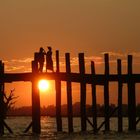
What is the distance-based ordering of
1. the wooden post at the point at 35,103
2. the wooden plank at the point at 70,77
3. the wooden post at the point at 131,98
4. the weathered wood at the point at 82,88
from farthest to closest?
the wooden post at the point at 131,98 → the weathered wood at the point at 82,88 → the wooden post at the point at 35,103 → the wooden plank at the point at 70,77

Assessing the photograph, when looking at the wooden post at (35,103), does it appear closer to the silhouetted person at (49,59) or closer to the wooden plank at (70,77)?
the wooden plank at (70,77)

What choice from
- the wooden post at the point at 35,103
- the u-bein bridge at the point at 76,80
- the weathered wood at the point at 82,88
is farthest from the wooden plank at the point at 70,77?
the wooden post at the point at 35,103

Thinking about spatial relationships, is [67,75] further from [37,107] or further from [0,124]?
[0,124]

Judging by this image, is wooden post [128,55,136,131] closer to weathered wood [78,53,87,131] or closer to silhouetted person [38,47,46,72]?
weathered wood [78,53,87,131]

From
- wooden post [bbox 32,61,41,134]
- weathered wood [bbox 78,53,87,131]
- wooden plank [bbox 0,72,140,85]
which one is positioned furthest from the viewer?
weathered wood [bbox 78,53,87,131]

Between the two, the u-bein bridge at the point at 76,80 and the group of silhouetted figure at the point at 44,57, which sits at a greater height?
the group of silhouetted figure at the point at 44,57

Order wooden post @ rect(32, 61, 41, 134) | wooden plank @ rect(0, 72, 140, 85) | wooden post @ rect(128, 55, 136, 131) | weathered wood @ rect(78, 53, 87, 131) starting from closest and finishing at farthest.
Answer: wooden plank @ rect(0, 72, 140, 85)
wooden post @ rect(32, 61, 41, 134)
weathered wood @ rect(78, 53, 87, 131)
wooden post @ rect(128, 55, 136, 131)

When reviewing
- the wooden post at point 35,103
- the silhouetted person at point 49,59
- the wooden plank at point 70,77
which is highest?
→ the silhouetted person at point 49,59

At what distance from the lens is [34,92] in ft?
100

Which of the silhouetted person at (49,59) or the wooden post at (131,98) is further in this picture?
the wooden post at (131,98)

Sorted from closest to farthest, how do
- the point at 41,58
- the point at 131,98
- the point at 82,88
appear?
the point at 41,58 → the point at 82,88 → the point at 131,98

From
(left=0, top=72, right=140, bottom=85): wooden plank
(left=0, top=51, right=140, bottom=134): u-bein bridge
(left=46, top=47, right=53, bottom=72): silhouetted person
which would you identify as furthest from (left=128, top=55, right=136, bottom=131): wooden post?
(left=46, top=47, right=53, bottom=72): silhouetted person

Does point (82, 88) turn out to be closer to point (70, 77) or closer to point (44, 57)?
point (70, 77)

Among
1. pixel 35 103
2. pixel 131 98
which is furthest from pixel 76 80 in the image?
pixel 131 98
